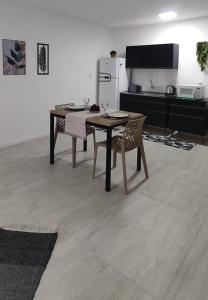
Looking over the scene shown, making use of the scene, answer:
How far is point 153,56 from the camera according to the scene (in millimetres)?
5684

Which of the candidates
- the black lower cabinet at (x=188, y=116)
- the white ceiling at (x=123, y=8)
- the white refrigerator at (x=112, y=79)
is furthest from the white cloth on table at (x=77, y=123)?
the white refrigerator at (x=112, y=79)

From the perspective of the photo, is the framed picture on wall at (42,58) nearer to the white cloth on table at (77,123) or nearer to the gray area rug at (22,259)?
the white cloth on table at (77,123)

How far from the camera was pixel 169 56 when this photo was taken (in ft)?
17.8

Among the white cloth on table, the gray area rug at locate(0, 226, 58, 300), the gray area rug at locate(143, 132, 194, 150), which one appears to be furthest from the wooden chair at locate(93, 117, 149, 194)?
the gray area rug at locate(143, 132, 194, 150)

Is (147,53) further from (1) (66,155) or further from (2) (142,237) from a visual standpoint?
(2) (142,237)

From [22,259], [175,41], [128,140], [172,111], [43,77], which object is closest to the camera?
[22,259]

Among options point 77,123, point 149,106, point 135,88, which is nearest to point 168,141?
point 149,106

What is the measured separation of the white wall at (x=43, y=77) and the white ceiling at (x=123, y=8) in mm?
272

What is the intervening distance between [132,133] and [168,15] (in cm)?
296

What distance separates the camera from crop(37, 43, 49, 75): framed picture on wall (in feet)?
16.2

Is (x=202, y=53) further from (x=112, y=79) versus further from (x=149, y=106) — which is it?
(x=112, y=79)

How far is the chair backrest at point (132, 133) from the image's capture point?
10.0 feet

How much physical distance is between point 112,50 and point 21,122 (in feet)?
10.4

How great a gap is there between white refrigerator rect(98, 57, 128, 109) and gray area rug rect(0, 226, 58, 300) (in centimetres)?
423
